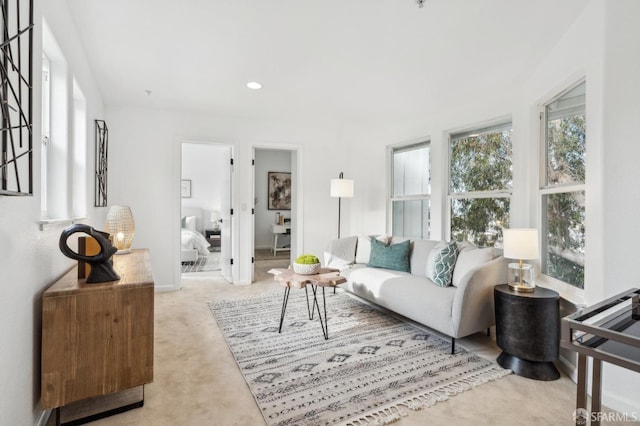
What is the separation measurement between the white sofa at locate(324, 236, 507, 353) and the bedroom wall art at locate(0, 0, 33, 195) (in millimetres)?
2597

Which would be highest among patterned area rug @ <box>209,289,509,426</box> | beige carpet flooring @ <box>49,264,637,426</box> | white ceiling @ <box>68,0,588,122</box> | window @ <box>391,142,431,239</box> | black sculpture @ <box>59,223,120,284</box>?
white ceiling @ <box>68,0,588,122</box>

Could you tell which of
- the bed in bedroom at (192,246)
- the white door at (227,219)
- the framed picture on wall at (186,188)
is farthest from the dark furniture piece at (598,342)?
the framed picture on wall at (186,188)

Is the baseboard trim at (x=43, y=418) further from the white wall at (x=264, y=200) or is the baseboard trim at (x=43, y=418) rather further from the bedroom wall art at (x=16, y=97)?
the white wall at (x=264, y=200)

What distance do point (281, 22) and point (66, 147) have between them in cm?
169

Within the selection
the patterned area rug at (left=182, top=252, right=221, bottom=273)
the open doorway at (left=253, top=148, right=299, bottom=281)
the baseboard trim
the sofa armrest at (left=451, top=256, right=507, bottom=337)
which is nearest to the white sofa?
the sofa armrest at (left=451, top=256, right=507, bottom=337)

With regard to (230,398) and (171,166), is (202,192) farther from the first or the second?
(230,398)

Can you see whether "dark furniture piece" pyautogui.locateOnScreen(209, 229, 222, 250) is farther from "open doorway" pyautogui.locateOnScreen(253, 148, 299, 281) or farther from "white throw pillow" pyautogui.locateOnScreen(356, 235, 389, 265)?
"white throw pillow" pyautogui.locateOnScreen(356, 235, 389, 265)

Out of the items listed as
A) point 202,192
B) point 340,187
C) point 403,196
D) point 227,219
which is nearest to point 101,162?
point 227,219

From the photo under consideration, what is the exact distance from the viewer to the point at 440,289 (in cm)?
283

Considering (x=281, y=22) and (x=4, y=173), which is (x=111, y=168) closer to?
(x=281, y=22)

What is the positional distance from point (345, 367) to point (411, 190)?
2.99m

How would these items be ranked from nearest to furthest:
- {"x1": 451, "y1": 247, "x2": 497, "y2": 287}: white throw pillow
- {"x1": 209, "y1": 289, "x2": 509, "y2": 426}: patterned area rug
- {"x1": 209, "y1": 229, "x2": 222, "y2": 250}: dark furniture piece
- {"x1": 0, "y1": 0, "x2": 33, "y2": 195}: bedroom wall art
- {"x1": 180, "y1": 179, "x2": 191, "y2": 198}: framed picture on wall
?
{"x1": 0, "y1": 0, "x2": 33, "y2": 195}: bedroom wall art → {"x1": 209, "y1": 289, "x2": 509, "y2": 426}: patterned area rug → {"x1": 451, "y1": 247, "x2": 497, "y2": 287}: white throw pillow → {"x1": 209, "y1": 229, "x2": 222, "y2": 250}: dark furniture piece → {"x1": 180, "y1": 179, "x2": 191, "y2": 198}: framed picture on wall

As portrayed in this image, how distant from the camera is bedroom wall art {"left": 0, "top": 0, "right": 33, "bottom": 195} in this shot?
116 cm

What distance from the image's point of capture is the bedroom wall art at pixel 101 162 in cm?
333
